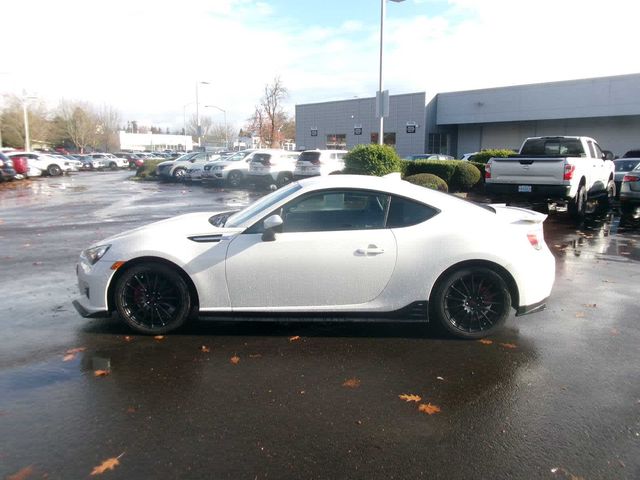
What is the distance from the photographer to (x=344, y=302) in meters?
4.92

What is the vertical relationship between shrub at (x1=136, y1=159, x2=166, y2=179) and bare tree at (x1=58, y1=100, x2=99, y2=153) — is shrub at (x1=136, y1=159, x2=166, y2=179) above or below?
below

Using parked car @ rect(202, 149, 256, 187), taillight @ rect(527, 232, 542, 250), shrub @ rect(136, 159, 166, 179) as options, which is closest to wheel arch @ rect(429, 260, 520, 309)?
taillight @ rect(527, 232, 542, 250)

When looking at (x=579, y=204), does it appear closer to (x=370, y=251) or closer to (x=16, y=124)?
(x=370, y=251)

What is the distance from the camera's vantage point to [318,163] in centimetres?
2181

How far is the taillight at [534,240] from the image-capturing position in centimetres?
509

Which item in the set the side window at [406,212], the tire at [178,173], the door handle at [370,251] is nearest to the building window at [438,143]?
the tire at [178,173]

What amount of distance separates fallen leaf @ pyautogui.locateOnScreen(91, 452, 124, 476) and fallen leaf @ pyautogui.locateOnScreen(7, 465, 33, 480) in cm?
34

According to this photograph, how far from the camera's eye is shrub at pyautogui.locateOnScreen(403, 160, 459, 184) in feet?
62.6

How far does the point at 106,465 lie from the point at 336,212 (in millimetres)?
2921

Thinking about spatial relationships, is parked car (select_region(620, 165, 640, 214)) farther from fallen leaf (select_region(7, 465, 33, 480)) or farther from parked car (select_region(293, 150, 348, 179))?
fallen leaf (select_region(7, 465, 33, 480))

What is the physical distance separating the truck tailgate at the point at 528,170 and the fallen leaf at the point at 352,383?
9.98 metres

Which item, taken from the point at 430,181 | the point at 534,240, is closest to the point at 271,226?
the point at 534,240

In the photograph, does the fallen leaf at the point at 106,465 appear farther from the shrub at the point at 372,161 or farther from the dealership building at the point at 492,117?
the dealership building at the point at 492,117

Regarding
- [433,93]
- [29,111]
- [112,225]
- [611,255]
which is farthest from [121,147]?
[611,255]
